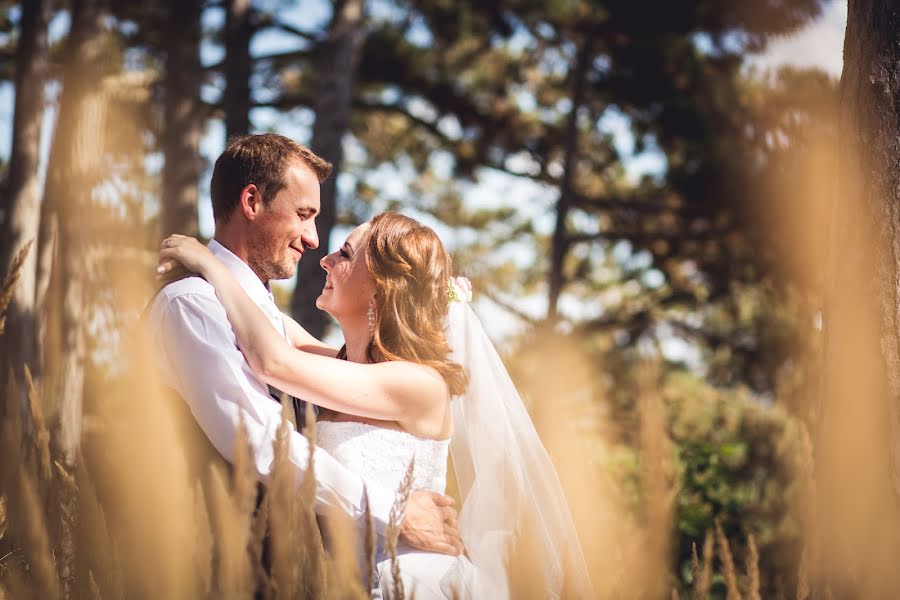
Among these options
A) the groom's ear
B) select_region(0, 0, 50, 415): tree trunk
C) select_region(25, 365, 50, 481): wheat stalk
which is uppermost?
select_region(0, 0, 50, 415): tree trunk

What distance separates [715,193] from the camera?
11.3m

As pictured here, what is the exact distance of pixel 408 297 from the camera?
3004mm

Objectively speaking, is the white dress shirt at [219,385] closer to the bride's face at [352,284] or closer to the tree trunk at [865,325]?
the bride's face at [352,284]

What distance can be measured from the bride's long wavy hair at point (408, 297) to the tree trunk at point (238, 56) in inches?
255

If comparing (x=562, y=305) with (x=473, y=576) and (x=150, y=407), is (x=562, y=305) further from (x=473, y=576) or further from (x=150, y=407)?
(x=150, y=407)

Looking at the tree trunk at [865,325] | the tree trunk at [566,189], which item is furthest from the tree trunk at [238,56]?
the tree trunk at [865,325]

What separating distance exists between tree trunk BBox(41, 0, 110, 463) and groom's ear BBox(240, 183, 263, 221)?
12.5 ft

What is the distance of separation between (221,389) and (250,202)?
81 cm

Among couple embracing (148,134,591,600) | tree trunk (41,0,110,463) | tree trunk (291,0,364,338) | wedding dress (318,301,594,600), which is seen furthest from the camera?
tree trunk (291,0,364,338)

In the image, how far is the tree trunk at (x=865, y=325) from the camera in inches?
84.5

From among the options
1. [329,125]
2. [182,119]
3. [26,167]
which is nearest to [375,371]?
[26,167]

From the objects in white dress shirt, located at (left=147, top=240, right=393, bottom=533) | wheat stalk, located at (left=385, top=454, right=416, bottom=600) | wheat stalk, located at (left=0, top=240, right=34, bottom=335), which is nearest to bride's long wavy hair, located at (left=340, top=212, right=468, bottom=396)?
white dress shirt, located at (left=147, top=240, right=393, bottom=533)

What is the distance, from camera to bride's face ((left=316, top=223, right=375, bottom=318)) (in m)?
3.06

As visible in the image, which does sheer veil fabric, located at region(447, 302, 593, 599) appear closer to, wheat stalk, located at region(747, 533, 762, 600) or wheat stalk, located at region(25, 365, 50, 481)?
wheat stalk, located at region(747, 533, 762, 600)
